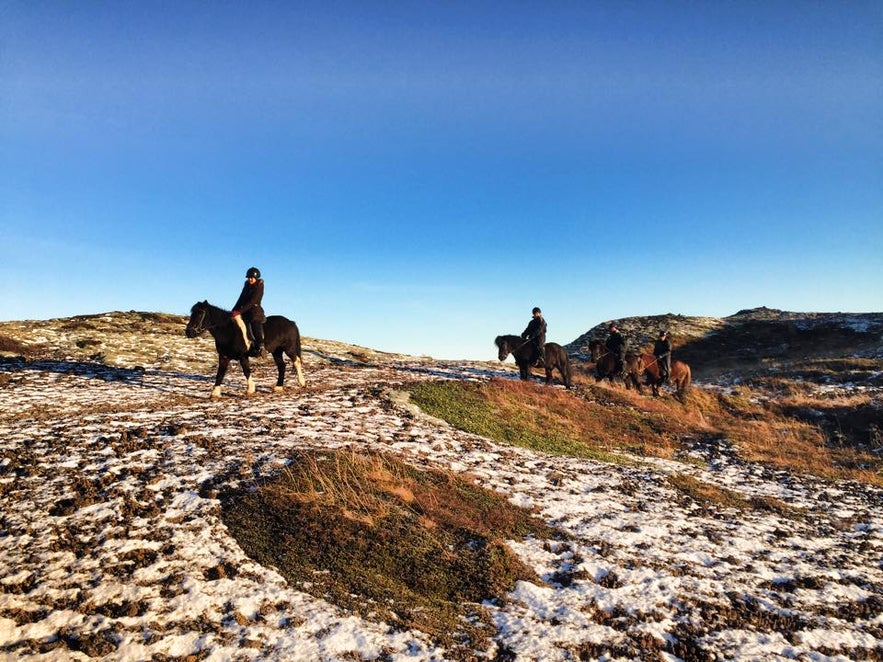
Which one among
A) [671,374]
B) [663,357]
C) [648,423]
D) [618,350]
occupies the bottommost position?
→ [648,423]

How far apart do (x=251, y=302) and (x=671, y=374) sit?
Result: 2133 centimetres

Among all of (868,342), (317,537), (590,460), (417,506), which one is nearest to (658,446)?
(590,460)

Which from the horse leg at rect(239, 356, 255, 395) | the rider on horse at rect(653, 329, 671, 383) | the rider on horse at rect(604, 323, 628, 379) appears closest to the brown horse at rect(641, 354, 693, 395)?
the rider on horse at rect(653, 329, 671, 383)

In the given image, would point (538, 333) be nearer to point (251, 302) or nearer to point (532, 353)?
point (532, 353)

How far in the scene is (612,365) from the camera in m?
27.0

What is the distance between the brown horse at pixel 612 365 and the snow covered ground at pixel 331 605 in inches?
520

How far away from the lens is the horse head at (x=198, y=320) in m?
15.8

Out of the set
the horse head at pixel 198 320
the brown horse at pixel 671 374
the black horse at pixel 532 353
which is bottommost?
the brown horse at pixel 671 374

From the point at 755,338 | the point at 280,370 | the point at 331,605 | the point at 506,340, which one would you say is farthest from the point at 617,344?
the point at 755,338

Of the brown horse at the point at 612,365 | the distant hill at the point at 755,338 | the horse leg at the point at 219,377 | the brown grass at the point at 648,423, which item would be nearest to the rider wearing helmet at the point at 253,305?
the horse leg at the point at 219,377

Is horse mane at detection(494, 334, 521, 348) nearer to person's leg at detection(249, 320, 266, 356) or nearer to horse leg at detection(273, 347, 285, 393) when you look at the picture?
horse leg at detection(273, 347, 285, 393)

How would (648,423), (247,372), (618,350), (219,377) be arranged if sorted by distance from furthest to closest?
(618,350) < (648,423) < (247,372) < (219,377)

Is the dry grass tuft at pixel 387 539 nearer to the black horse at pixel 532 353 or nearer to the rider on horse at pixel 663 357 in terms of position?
the black horse at pixel 532 353

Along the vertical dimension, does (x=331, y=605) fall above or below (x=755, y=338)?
below
